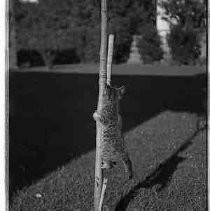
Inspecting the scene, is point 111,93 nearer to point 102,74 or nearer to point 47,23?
point 102,74

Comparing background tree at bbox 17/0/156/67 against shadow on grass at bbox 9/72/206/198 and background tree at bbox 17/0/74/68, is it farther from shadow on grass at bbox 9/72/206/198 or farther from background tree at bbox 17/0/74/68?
A: shadow on grass at bbox 9/72/206/198

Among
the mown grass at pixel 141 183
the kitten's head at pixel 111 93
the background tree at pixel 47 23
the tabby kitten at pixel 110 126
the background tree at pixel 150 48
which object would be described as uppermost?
the background tree at pixel 47 23

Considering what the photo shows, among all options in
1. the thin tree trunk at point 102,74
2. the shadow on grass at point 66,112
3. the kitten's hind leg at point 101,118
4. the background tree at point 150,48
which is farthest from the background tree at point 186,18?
the background tree at point 150,48

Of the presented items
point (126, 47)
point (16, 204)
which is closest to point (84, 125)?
point (16, 204)

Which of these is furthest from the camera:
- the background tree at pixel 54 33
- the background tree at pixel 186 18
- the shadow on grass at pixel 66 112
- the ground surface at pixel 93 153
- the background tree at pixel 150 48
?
the background tree at pixel 54 33

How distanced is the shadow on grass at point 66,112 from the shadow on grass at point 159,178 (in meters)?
1.02

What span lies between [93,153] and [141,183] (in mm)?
1377

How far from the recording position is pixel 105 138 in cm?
293

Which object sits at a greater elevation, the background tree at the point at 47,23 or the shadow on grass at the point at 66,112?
the background tree at the point at 47,23

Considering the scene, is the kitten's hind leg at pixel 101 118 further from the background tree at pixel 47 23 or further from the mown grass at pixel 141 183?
the background tree at pixel 47 23

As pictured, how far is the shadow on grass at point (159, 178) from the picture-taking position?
3814 millimetres

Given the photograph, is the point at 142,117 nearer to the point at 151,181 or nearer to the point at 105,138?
the point at 151,181

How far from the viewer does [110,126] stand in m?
2.92

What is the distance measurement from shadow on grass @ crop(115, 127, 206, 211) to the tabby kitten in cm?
84
